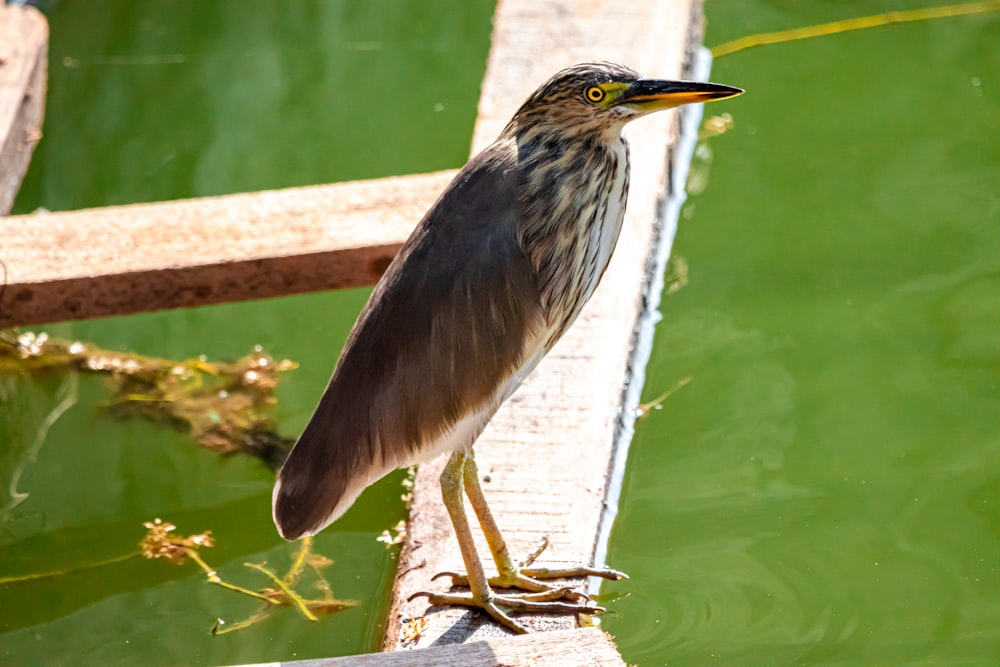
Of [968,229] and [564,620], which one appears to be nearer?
[564,620]

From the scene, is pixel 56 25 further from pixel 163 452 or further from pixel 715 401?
pixel 715 401

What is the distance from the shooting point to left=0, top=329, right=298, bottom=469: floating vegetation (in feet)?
11.7

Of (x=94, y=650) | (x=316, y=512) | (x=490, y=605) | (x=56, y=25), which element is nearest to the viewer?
(x=316, y=512)

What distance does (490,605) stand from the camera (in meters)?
2.53

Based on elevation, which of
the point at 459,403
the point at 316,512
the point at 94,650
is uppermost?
the point at 459,403

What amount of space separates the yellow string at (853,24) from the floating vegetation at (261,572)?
2952 millimetres

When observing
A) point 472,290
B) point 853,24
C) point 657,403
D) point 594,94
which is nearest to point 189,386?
point 657,403

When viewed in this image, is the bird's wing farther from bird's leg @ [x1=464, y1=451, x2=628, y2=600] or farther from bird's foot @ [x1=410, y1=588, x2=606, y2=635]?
bird's foot @ [x1=410, y1=588, x2=606, y2=635]

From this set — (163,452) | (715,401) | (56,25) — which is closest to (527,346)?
(715,401)

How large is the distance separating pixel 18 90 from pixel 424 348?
5.96 ft

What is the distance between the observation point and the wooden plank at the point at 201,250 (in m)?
3.04

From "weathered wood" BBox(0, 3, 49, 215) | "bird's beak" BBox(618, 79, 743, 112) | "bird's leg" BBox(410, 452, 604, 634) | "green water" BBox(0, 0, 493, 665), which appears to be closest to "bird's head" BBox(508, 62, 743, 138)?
"bird's beak" BBox(618, 79, 743, 112)

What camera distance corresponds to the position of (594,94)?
233 centimetres

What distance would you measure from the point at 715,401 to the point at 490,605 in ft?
3.92
